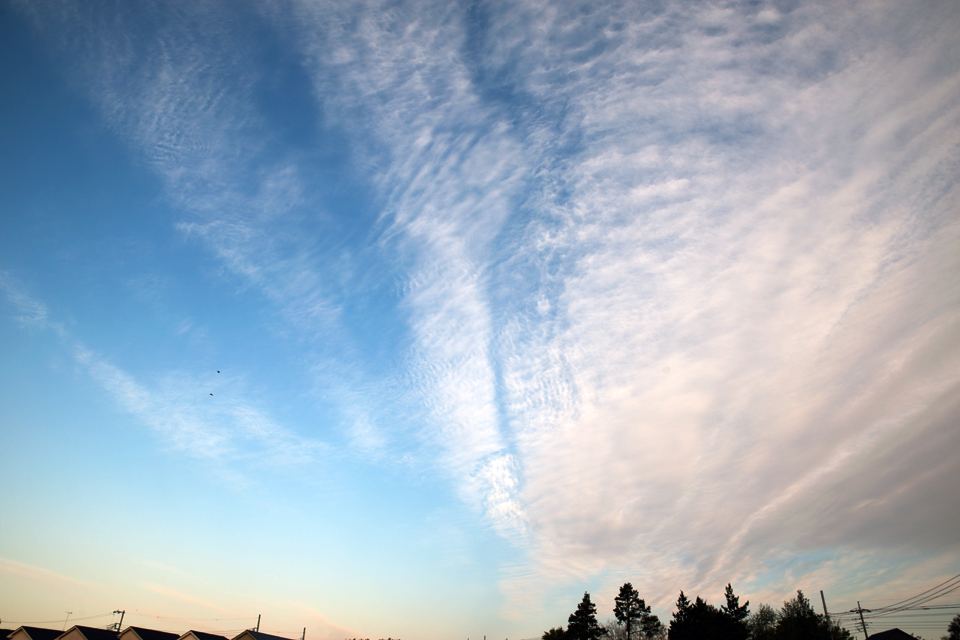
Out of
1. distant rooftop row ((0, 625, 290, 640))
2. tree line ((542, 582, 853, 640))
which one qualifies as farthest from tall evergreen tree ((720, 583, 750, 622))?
distant rooftop row ((0, 625, 290, 640))

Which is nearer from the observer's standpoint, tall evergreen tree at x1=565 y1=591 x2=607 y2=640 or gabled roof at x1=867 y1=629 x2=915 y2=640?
gabled roof at x1=867 y1=629 x2=915 y2=640

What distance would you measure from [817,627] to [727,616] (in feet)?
36.5

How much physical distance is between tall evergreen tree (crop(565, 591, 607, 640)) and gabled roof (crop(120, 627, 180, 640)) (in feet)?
188

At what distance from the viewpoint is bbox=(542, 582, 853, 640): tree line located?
193 ft

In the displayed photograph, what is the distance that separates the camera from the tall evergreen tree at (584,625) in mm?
73562

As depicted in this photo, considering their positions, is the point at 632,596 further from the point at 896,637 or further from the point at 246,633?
the point at 246,633

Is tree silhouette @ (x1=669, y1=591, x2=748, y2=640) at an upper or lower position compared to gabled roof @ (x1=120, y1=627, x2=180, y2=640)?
upper

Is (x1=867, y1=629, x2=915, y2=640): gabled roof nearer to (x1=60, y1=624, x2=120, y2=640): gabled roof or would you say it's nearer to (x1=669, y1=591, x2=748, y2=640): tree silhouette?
(x1=669, y1=591, x2=748, y2=640): tree silhouette

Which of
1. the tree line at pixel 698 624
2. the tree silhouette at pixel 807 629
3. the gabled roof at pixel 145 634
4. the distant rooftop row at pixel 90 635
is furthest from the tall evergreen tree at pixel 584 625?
the gabled roof at pixel 145 634

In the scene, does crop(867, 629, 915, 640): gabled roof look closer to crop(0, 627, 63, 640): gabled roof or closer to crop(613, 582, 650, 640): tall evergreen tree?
crop(613, 582, 650, 640): tall evergreen tree

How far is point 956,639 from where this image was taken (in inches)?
A: 2889

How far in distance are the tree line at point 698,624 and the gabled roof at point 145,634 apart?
56.7 m

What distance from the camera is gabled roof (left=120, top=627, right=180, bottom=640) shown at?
57.0 metres

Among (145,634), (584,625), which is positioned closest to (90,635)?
(145,634)
